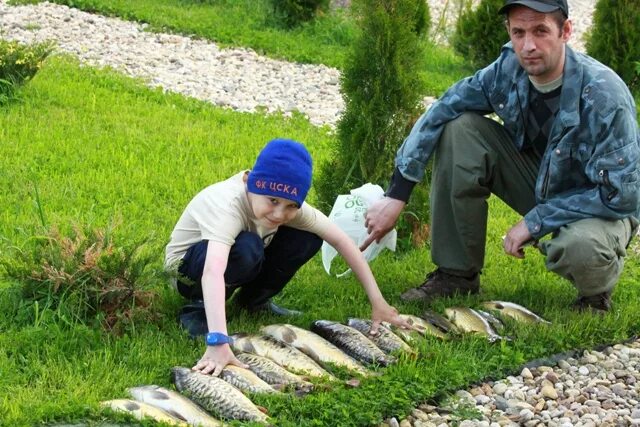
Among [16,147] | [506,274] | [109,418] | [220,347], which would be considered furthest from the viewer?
[16,147]

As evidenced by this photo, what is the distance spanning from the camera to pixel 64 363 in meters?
4.95

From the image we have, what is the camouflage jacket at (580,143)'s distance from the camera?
5504 millimetres

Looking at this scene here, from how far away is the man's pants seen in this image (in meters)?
5.77

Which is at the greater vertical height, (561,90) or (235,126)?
(561,90)

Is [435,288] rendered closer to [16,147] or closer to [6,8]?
[16,147]

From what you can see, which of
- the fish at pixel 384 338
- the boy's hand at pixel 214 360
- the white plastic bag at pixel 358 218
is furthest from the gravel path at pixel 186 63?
the boy's hand at pixel 214 360

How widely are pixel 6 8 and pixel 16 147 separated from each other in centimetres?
594

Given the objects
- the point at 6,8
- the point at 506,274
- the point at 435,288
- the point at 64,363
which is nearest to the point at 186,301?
the point at 64,363

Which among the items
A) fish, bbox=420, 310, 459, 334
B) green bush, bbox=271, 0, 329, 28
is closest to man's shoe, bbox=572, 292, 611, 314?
fish, bbox=420, 310, 459, 334

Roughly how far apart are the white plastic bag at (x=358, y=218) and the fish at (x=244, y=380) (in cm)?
173

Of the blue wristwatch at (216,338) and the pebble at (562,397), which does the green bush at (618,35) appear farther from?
the blue wristwatch at (216,338)

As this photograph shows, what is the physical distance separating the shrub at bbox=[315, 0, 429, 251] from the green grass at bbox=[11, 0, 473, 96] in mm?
5632

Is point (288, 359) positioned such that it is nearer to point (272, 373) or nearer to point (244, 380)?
point (272, 373)

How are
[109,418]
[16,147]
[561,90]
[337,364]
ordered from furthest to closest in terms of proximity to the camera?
[16,147], [561,90], [337,364], [109,418]
